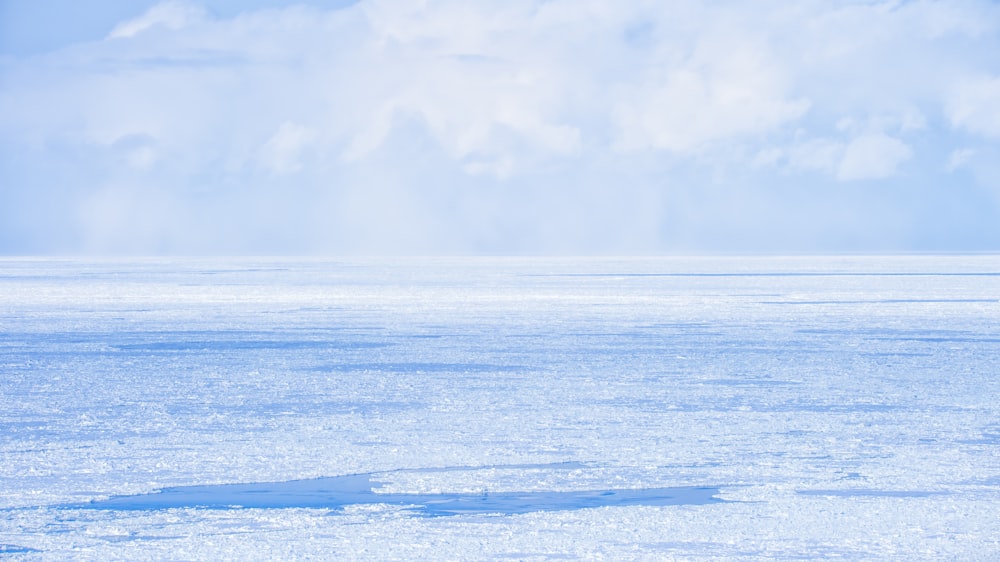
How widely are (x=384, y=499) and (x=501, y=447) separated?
53.7 inches

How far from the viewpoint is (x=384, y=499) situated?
5383 mm

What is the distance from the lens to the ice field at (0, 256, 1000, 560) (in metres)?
4.73

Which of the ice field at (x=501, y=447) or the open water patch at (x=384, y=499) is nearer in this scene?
the ice field at (x=501, y=447)

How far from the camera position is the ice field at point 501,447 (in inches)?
186

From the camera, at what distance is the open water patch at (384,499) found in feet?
17.1

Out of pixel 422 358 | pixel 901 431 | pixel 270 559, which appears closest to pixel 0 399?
pixel 422 358

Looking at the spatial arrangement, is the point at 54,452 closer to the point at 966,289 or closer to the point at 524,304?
the point at 524,304

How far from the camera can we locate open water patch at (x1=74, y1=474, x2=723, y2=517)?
522 centimetres

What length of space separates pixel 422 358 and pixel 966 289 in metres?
22.9

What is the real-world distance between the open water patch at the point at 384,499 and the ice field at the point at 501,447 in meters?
0.02

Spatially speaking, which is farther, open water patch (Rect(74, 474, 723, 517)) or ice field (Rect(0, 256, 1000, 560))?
open water patch (Rect(74, 474, 723, 517))

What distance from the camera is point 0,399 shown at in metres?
8.88

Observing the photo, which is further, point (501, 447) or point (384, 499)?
point (501, 447)

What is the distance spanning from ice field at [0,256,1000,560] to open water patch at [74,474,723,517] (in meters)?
0.02
